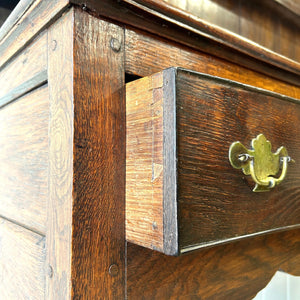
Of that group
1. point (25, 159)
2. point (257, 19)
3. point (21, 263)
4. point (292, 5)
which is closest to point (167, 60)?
point (25, 159)

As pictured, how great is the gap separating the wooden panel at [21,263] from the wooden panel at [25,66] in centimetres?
23

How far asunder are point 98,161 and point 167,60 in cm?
18

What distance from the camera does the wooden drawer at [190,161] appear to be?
0.33 metres

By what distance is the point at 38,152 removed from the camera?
447 mm

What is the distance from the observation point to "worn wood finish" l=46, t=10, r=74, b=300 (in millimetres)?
359

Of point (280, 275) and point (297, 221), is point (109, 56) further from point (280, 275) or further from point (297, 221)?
point (280, 275)

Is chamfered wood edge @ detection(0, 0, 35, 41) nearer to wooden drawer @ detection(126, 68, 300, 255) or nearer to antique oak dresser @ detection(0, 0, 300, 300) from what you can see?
antique oak dresser @ detection(0, 0, 300, 300)

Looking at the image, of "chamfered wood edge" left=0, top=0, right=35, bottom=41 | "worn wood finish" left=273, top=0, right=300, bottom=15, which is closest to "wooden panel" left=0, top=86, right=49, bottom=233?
"chamfered wood edge" left=0, top=0, right=35, bottom=41

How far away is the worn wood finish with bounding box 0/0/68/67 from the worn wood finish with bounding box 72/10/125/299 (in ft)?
0.17

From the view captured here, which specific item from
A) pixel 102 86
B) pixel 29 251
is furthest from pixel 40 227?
pixel 102 86

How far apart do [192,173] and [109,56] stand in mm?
172

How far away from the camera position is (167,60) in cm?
45

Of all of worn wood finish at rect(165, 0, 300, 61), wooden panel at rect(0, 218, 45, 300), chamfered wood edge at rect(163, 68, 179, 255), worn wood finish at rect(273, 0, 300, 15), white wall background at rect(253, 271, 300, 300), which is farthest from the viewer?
white wall background at rect(253, 271, 300, 300)

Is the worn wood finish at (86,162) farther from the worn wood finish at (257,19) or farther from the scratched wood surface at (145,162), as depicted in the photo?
the worn wood finish at (257,19)
